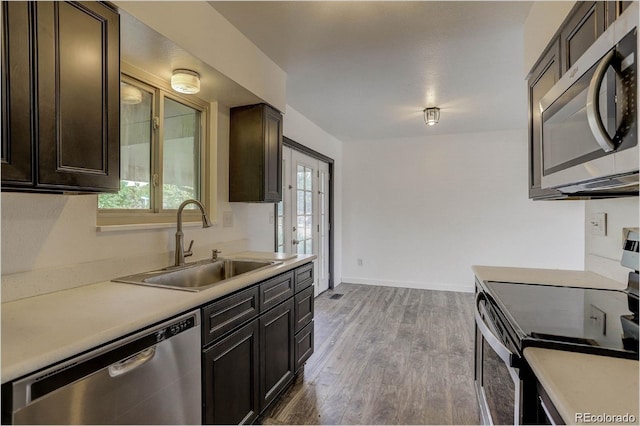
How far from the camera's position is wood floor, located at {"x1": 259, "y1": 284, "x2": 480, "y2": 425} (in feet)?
A: 6.48

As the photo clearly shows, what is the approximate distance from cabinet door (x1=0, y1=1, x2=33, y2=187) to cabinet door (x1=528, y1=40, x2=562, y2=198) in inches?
81.3

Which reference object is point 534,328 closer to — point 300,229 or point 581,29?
point 581,29

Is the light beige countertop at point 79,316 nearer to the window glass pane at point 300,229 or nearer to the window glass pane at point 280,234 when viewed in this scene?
the window glass pane at point 280,234

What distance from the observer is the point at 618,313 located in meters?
1.25

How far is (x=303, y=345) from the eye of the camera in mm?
2363

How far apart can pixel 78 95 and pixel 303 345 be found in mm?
1977

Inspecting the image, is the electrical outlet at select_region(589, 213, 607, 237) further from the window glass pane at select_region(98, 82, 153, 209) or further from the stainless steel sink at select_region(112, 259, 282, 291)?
the window glass pane at select_region(98, 82, 153, 209)

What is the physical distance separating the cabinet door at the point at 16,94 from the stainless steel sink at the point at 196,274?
0.74 metres

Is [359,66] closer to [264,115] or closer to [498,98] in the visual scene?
[264,115]

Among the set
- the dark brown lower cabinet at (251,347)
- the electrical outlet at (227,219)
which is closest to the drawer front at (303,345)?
the dark brown lower cabinet at (251,347)

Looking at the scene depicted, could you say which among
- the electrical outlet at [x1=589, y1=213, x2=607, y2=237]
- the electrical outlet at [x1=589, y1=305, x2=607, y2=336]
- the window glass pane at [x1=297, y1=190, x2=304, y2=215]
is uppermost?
the window glass pane at [x1=297, y1=190, x2=304, y2=215]

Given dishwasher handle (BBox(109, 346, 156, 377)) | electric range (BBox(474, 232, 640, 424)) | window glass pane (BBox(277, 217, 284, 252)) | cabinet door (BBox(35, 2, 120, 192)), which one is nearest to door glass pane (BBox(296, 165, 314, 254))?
window glass pane (BBox(277, 217, 284, 252))

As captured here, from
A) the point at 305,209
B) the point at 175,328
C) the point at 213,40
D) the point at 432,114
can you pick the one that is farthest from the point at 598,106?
the point at 305,209

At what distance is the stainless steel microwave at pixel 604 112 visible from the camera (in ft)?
2.72
